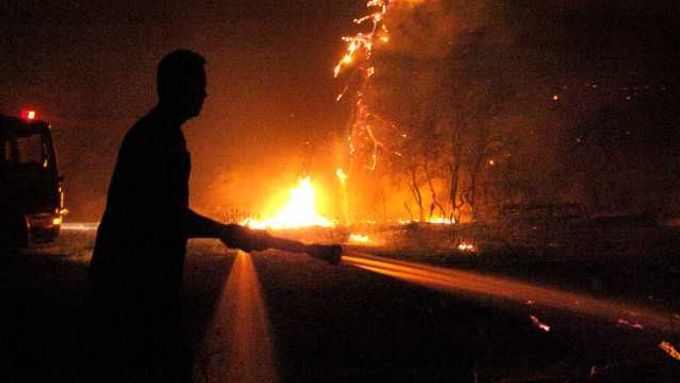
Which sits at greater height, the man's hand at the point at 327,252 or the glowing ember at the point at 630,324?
the man's hand at the point at 327,252

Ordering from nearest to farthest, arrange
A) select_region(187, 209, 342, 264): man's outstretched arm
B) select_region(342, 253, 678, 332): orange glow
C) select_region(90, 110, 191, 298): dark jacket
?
1. select_region(90, 110, 191, 298): dark jacket
2. select_region(187, 209, 342, 264): man's outstretched arm
3. select_region(342, 253, 678, 332): orange glow

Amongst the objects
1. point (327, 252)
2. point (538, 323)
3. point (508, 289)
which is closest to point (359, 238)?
point (508, 289)

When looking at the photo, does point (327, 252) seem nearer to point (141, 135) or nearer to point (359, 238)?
point (141, 135)

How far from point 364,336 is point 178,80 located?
4.78m

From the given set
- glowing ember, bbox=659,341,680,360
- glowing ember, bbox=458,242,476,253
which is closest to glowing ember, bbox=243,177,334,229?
glowing ember, bbox=458,242,476,253

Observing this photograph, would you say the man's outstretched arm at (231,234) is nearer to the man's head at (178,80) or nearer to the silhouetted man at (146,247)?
the silhouetted man at (146,247)

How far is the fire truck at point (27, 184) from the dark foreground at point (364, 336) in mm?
4988

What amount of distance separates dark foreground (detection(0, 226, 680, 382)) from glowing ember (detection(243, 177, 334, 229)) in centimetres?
1583

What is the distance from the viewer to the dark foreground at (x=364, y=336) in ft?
17.6

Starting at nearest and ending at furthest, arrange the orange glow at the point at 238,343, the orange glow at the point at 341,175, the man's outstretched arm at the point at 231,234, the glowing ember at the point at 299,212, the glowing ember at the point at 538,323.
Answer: the man's outstretched arm at the point at 231,234
the orange glow at the point at 238,343
the glowing ember at the point at 538,323
the glowing ember at the point at 299,212
the orange glow at the point at 341,175

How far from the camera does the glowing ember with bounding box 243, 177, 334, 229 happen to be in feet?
88.5

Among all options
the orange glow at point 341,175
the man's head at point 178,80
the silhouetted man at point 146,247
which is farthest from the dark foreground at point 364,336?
the orange glow at point 341,175

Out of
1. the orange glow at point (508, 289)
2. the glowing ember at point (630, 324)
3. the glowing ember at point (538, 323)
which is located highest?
the orange glow at point (508, 289)

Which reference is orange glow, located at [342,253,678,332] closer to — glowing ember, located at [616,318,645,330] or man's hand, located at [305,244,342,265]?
glowing ember, located at [616,318,645,330]
